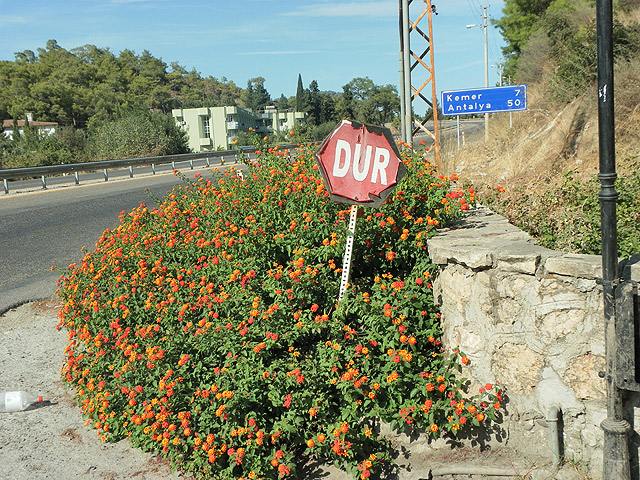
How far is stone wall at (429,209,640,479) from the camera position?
3750 mm

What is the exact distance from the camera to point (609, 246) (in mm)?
3422

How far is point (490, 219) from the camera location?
5371 millimetres

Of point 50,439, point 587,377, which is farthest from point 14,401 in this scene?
point 587,377

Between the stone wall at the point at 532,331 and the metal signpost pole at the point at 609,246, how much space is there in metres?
0.14

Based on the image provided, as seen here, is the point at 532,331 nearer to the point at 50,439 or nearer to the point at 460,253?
the point at 460,253

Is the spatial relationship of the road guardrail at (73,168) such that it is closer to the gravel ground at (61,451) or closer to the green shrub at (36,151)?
the gravel ground at (61,451)

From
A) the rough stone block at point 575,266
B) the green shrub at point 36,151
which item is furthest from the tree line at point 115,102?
the rough stone block at point 575,266

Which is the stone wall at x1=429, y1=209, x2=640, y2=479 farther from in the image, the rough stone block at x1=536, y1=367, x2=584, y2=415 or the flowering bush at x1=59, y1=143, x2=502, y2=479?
the flowering bush at x1=59, y1=143, x2=502, y2=479

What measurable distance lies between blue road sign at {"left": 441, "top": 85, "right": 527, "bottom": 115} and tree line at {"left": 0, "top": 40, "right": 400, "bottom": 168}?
2.30 meters

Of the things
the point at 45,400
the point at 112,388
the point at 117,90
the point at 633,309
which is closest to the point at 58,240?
the point at 45,400

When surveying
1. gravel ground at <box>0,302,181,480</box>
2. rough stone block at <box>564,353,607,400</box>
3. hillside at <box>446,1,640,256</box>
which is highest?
hillside at <box>446,1,640,256</box>

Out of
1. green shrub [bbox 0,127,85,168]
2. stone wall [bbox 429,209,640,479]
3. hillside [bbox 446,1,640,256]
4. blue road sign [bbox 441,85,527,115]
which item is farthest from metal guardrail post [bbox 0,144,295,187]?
green shrub [bbox 0,127,85,168]

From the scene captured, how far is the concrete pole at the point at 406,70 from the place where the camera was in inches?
500

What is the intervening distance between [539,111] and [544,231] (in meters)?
12.7
